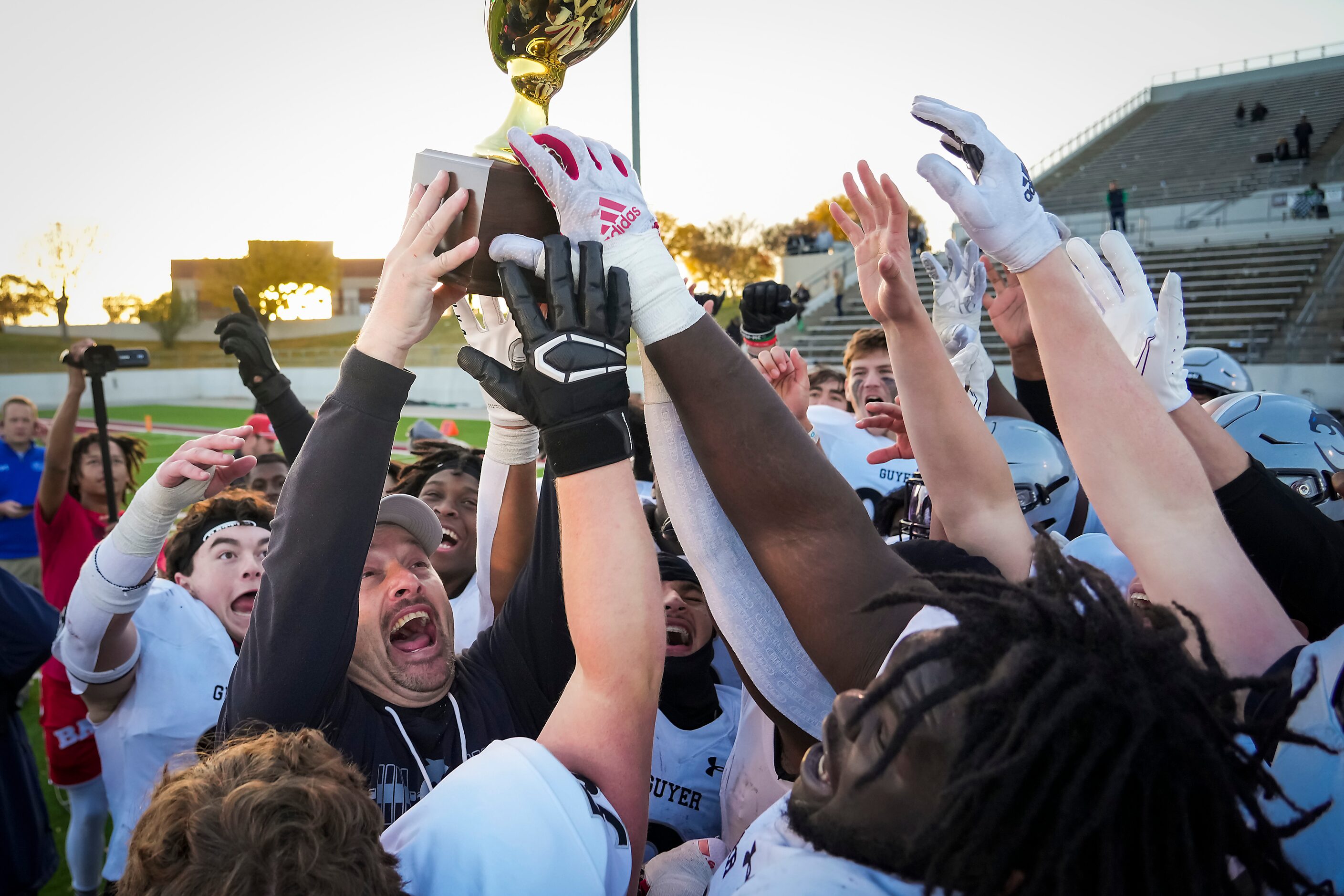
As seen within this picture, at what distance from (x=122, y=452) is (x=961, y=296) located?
197 inches

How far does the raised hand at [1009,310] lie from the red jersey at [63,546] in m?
Answer: 4.47

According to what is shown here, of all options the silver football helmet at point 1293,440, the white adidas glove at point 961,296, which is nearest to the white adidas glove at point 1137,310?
the silver football helmet at point 1293,440

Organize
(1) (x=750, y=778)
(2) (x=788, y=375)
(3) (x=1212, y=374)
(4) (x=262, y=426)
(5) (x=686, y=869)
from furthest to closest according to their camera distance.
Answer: (4) (x=262, y=426), (3) (x=1212, y=374), (2) (x=788, y=375), (1) (x=750, y=778), (5) (x=686, y=869)

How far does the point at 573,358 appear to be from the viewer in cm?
129

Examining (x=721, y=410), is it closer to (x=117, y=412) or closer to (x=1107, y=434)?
(x=1107, y=434)

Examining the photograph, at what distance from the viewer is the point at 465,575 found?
346 cm

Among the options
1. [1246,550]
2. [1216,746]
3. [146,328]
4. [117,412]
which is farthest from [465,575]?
[146,328]

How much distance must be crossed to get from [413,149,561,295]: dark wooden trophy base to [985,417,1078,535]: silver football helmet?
1.93m

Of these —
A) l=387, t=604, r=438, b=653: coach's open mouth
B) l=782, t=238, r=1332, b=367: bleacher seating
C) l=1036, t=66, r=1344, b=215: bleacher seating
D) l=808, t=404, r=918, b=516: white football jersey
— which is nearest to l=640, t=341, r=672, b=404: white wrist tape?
l=387, t=604, r=438, b=653: coach's open mouth

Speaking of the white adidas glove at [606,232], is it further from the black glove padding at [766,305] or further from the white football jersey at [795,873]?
the black glove padding at [766,305]

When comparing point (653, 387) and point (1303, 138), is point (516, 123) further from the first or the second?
point (1303, 138)

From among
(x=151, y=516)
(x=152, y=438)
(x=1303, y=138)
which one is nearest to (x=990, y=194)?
(x=151, y=516)

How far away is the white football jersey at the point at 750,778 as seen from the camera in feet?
5.74

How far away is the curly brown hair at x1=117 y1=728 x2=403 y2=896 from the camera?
1087mm
